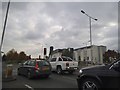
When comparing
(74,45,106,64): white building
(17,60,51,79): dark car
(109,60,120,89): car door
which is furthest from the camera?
(74,45,106,64): white building

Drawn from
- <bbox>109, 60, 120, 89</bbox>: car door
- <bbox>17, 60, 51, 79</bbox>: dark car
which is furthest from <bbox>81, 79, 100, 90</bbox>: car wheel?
<bbox>17, 60, 51, 79</bbox>: dark car

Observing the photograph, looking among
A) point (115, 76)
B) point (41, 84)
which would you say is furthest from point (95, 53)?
point (115, 76)

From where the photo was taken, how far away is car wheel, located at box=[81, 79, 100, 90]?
6.88 m

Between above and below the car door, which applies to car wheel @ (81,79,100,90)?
below

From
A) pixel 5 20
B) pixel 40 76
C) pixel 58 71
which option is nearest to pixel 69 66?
pixel 58 71

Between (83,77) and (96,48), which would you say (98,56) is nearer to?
(96,48)

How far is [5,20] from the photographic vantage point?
61.3 ft

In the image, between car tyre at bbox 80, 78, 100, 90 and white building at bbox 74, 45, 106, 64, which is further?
white building at bbox 74, 45, 106, 64

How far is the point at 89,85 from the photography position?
23.3 feet

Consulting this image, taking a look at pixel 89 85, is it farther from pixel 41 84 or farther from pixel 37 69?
pixel 37 69

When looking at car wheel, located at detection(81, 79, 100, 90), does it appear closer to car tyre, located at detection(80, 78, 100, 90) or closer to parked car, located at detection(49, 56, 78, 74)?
car tyre, located at detection(80, 78, 100, 90)

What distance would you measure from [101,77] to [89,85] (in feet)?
1.98

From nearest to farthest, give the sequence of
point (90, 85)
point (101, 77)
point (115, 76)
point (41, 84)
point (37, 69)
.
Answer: point (115, 76)
point (101, 77)
point (90, 85)
point (41, 84)
point (37, 69)

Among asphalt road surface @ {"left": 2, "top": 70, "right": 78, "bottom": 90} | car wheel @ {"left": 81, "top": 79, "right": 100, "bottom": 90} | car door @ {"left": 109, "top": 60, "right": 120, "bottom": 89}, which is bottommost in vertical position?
asphalt road surface @ {"left": 2, "top": 70, "right": 78, "bottom": 90}
